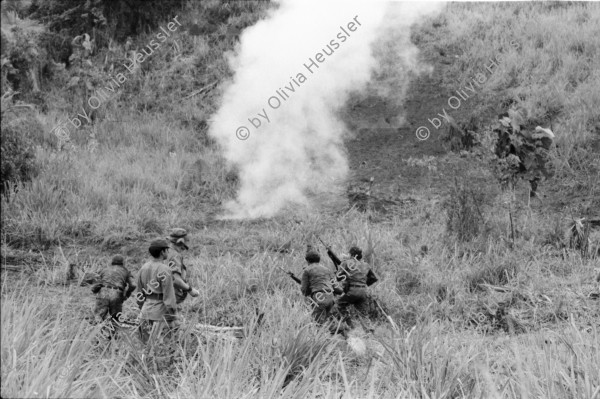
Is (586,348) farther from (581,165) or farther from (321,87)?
(321,87)

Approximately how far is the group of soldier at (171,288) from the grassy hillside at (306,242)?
32cm

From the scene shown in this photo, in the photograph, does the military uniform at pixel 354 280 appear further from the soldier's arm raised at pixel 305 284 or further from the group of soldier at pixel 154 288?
the group of soldier at pixel 154 288

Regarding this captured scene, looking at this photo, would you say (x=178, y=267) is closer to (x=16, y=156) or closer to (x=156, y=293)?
(x=156, y=293)

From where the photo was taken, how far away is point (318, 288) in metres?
7.57

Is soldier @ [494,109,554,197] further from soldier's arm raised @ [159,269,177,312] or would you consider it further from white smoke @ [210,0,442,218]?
soldier's arm raised @ [159,269,177,312]

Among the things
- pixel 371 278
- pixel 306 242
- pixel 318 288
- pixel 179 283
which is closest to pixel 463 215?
pixel 306 242

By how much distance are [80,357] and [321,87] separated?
12576mm

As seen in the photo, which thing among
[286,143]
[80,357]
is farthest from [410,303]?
[286,143]

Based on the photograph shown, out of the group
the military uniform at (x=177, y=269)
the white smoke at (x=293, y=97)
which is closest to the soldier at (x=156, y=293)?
the military uniform at (x=177, y=269)

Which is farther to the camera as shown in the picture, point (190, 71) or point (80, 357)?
point (190, 71)

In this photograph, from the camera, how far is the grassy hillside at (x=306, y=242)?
16.0 feet

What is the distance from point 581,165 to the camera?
13.1m

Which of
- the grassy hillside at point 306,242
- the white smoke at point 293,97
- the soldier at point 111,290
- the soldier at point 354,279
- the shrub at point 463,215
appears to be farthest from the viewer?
the white smoke at point 293,97

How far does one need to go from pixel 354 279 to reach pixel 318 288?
0.58 metres
